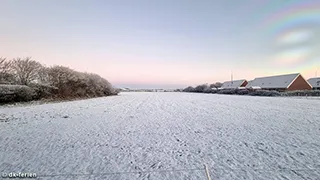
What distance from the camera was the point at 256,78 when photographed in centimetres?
5409

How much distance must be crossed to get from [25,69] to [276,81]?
5119 cm

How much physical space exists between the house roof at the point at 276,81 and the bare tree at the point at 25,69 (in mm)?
47757

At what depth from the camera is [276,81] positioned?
145ft

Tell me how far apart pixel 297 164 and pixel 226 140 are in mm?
1698

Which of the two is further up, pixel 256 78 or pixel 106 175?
pixel 256 78

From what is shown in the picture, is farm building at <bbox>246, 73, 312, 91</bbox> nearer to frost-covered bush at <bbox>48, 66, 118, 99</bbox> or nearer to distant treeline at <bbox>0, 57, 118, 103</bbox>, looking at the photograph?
frost-covered bush at <bbox>48, 66, 118, 99</bbox>

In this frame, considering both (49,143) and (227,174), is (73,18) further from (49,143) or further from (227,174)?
(227,174)

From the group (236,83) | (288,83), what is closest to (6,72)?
(288,83)

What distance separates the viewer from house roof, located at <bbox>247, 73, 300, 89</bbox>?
132ft

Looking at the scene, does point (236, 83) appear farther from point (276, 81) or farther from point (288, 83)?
point (288, 83)

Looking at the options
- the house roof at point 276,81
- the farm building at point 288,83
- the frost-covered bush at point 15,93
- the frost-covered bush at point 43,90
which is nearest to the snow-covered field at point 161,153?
the frost-covered bush at point 15,93

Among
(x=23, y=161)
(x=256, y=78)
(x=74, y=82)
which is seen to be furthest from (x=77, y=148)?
(x=256, y=78)

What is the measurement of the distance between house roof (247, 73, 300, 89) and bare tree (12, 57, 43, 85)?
47.8m

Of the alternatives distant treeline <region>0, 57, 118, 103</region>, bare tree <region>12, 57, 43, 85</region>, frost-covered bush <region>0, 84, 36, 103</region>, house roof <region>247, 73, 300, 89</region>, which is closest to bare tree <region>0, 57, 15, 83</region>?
distant treeline <region>0, 57, 118, 103</region>
